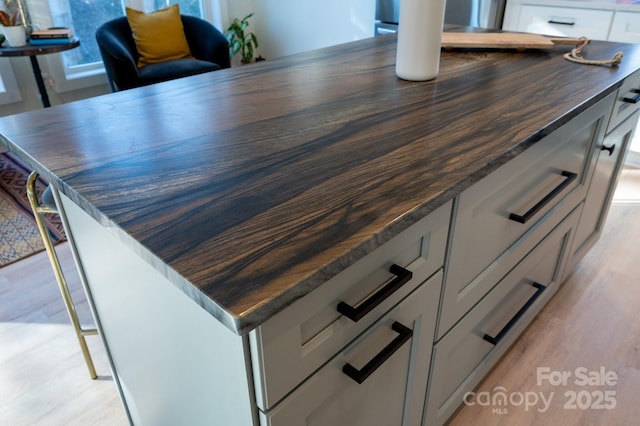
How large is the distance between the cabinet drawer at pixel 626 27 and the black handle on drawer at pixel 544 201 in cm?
181

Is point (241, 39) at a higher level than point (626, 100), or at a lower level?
lower

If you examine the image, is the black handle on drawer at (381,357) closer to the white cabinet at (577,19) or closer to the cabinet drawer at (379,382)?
the cabinet drawer at (379,382)

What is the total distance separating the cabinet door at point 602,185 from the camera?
61.1 inches

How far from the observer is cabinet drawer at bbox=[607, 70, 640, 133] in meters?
1.46

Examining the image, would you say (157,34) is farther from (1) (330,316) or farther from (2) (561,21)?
(1) (330,316)

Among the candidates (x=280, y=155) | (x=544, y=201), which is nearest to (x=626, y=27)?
(x=544, y=201)

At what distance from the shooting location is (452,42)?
5.27ft

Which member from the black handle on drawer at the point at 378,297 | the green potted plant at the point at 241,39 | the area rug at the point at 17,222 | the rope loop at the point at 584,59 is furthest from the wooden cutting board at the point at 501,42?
the green potted plant at the point at 241,39

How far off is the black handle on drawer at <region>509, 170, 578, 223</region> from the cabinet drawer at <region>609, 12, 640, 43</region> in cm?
181

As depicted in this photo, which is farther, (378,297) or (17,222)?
(17,222)

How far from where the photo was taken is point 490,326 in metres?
1.27

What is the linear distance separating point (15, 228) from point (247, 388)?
2236mm

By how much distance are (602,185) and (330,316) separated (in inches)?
56.7

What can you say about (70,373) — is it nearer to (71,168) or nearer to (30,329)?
(30,329)
